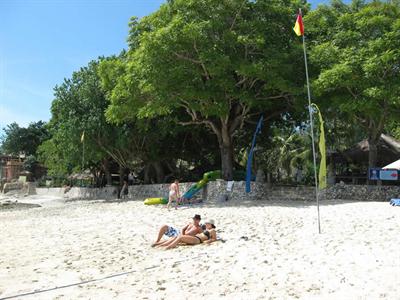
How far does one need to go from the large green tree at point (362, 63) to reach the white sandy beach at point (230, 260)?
20.4 ft

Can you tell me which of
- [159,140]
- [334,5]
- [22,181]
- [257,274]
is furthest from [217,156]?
[22,181]

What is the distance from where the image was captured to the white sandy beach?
7152mm

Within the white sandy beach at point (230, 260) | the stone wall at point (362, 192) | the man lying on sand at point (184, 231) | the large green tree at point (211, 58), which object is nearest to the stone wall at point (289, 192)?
the stone wall at point (362, 192)

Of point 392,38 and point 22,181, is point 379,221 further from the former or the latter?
point 22,181

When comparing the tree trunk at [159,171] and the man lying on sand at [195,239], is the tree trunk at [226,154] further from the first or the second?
the man lying on sand at [195,239]

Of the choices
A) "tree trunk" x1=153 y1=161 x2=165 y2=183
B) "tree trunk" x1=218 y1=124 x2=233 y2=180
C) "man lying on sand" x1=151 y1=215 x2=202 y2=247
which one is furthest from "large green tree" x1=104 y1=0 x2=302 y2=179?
"man lying on sand" x1=151 y1=215 x2=202 y2=247

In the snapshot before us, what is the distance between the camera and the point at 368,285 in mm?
6844

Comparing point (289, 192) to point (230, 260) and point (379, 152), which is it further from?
point (230, 260)

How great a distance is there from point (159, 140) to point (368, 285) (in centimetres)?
2396

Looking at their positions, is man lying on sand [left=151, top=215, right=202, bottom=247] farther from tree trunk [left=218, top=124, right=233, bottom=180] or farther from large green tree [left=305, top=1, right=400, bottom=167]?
tree trunk [left=218, top=124, right=233, bottom=180]

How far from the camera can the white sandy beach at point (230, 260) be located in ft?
23.5

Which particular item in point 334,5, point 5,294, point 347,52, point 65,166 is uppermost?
point 334,5

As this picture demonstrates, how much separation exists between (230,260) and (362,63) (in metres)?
13.7

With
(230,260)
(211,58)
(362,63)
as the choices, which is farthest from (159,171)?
(230,260)
